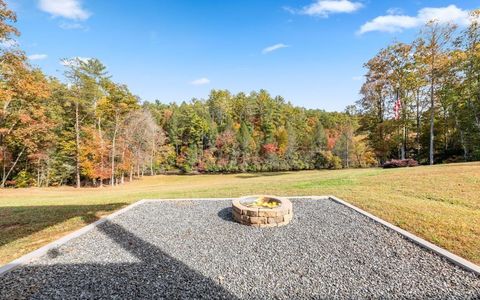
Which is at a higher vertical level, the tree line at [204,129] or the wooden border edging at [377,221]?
the tree line at [204,129]

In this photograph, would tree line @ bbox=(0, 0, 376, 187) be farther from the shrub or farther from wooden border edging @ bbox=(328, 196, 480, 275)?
wooden border edging @ bbox=(328, 196, 480, 275)

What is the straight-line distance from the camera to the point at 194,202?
23.1 feet

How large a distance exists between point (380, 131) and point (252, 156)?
2019 cm

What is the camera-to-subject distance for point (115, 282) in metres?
2.93

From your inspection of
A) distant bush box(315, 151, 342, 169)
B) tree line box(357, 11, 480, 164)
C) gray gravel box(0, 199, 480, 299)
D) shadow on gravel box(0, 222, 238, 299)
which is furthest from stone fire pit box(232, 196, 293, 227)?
distant bush box(315, 151, 342, 169)

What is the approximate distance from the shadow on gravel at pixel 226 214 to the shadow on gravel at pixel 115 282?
2.04m

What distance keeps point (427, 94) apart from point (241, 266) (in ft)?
66.7

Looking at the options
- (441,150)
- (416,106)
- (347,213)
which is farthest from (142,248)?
(441,150)

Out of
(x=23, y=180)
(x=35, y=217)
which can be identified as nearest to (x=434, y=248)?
(x=35, y=217)

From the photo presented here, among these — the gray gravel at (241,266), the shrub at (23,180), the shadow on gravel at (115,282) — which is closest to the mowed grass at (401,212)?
the gray gravel at (241,266)

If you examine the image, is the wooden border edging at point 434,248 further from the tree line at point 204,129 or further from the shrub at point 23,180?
the shrub at point 23,180

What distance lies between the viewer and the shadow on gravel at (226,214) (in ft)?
18.2

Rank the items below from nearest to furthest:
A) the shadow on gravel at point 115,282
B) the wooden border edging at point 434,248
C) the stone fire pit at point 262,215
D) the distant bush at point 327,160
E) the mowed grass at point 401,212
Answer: the shadow on gravel at point 115,282
the wooden border edging at point 434,248
the mowed grass at point 401,212
the stone fire pit at point 262,215
the distant bush at point 327,160

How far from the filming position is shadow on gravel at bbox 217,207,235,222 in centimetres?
553
